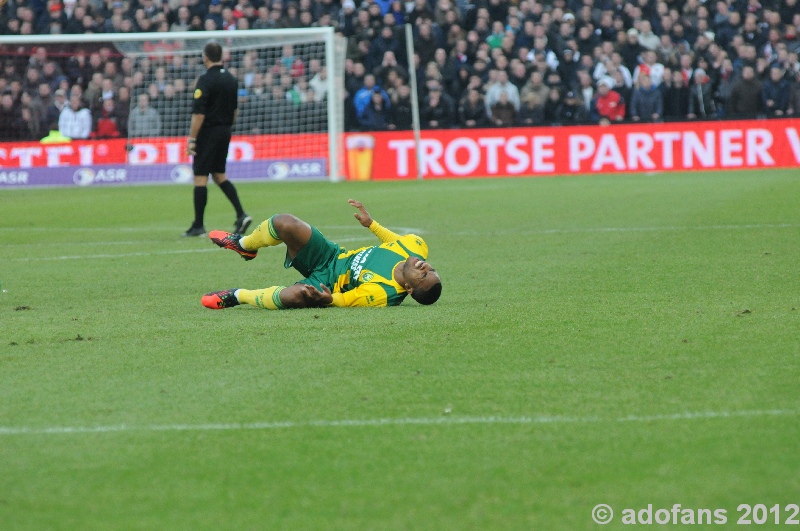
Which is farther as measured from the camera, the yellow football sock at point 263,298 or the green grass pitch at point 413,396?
the yellow football sock at point 263,298

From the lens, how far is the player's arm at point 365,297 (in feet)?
23.7

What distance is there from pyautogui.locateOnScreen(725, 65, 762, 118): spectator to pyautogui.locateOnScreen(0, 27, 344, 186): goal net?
24.9ft

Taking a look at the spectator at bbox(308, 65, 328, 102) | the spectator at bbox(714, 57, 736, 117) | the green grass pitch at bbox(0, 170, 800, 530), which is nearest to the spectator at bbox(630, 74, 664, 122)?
the spectator at bbox(714, 57, 736, 117)

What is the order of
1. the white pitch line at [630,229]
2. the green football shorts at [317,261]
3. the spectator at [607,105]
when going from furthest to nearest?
the spectator at [607,105] → the white pitch line at [630,229] → the green football shorts at [317,261]

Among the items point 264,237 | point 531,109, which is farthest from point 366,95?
point 264,237

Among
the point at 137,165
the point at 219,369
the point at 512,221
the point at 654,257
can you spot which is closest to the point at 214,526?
the point at 219,369

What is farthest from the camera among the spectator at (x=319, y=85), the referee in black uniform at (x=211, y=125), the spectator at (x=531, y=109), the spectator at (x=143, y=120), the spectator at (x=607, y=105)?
the spectator at (x=531, y=109)

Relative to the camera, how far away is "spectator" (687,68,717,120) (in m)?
22.7

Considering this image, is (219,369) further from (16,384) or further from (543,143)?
(543,143)

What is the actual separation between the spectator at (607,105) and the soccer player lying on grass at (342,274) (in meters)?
16.1

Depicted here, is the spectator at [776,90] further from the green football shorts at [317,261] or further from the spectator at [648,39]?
the green football shorts at [317,261]

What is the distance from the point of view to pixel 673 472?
372 cm

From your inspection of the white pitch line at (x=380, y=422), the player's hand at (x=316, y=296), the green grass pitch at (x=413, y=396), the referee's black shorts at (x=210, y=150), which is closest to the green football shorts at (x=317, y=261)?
the player's hand at (x=316, y=296)

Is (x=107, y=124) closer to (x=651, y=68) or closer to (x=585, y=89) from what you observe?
(x=585, y=89)
